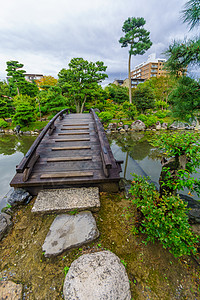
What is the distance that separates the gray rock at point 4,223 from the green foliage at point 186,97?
15.8 ft

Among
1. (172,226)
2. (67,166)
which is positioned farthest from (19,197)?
(172,226)

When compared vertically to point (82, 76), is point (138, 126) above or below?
below

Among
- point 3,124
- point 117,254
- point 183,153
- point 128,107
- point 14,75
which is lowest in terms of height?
point 117,254

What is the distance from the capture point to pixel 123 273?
5.12 ft

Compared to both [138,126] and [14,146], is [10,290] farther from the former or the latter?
[138,126]

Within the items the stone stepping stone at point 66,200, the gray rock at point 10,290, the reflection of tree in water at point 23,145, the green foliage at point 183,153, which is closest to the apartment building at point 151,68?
the reflection of tree in water at point 23,145

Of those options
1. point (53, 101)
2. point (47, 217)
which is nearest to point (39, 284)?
point (47, 217)

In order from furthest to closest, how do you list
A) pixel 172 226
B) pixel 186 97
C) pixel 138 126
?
pixel 138 126, pixel 186 97, pixel 172 226

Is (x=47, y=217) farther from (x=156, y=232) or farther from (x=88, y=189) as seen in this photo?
(x=156, y=232)

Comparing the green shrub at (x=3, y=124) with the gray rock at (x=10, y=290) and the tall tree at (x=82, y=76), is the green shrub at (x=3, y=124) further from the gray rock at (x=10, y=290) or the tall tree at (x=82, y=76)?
the gray rock at (x=10, y=290)

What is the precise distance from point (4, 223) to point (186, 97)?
5042 mm

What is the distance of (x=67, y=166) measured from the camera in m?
3.47

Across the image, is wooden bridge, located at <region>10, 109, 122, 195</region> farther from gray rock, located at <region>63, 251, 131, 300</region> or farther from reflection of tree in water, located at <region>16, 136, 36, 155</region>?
reflection of tree in water, located at <region>16, 136, 36, 155</region>

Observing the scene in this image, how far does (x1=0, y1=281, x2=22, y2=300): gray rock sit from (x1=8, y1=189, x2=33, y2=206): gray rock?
4.60ft
